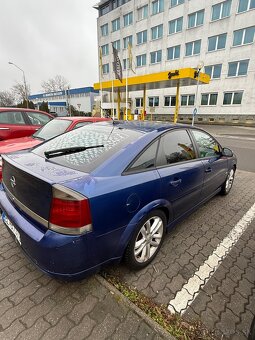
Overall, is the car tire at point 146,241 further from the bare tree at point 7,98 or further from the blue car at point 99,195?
the bare tree at point 7,98

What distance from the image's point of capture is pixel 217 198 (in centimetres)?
418

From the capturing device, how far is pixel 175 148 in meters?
2.61

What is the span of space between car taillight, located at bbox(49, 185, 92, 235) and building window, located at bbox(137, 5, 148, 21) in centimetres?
3618

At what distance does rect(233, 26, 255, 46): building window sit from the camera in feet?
69.8

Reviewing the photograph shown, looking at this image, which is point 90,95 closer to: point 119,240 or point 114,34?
point 114,34

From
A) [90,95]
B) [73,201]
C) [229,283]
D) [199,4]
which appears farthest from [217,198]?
[90,95]

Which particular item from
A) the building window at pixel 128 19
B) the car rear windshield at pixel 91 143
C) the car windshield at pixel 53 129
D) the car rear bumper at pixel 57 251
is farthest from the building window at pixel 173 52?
the car rear bumper at pixel 57 251

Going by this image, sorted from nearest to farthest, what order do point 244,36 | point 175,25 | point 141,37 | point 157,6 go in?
point 244,36
point 175,25
point 157,6
point 141,37

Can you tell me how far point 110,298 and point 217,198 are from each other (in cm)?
309

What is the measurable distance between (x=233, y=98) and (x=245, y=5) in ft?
29.9

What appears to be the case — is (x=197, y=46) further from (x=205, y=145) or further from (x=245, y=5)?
(x=205, y=145)

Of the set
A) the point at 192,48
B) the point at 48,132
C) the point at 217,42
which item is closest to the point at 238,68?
the point at 217,42

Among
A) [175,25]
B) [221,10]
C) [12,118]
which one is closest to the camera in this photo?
[12,118]

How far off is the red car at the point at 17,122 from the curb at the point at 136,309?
454cm
